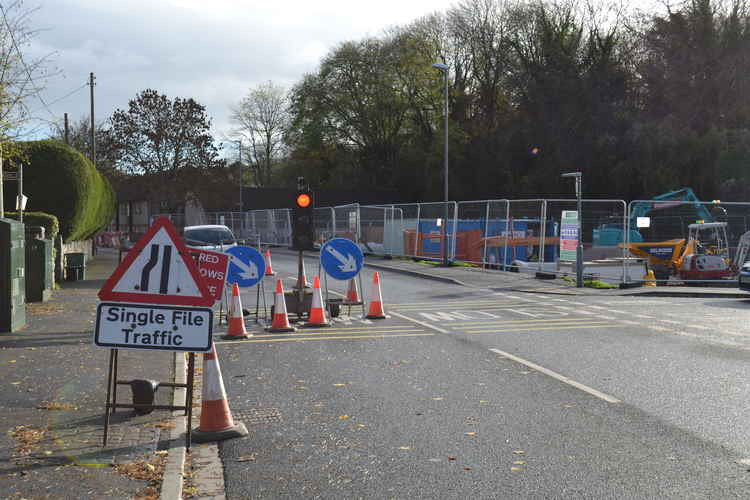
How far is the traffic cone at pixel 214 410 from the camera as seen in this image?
6008 mm

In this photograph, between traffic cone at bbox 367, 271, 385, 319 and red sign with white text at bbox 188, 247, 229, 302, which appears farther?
traffic cone at bbox 367, 271, 385, 319

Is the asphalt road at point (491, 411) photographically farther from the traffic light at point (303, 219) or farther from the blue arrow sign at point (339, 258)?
the traffic light at point (303, 219)

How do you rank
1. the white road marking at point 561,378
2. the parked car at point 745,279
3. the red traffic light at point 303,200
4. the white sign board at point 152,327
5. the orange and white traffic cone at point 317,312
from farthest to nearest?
the parked car at point 745,279
the red traffic light at point 303,200
the orange and white traffic cone at point 317,312
the white road marking at point 561,378
the white sign board at point 152,327

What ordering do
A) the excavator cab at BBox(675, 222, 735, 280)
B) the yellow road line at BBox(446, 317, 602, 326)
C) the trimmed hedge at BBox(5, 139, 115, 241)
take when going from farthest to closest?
the trimmed hedge at BBox(5, 139, 115, 241) < the excavator cab at BBox(675, 222, 735, 280) < the yellow road line at BBox(446, 317, 602, 326)

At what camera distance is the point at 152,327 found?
5.56 meters

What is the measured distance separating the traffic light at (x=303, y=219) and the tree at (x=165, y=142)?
47055mm

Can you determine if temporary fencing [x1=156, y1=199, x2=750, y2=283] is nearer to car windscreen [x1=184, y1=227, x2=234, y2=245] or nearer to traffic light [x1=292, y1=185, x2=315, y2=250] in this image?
car windscreen [x1=184, y1=227, x2=234, y2=245]

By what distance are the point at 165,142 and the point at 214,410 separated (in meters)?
56.8

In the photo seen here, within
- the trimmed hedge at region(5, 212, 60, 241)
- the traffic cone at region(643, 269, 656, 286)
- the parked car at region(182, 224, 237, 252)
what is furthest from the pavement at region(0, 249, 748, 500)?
the traffic cone at region(643, 269, 656, 286)

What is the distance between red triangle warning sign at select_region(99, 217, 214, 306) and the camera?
5.55 metres

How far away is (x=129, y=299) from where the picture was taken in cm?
555

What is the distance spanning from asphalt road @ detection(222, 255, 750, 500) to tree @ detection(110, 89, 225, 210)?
1967 inches

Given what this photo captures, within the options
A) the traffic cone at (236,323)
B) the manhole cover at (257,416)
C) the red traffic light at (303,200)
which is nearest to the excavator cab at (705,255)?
the red traffic light at (303,200)

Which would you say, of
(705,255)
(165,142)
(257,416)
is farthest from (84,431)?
(165,142)
